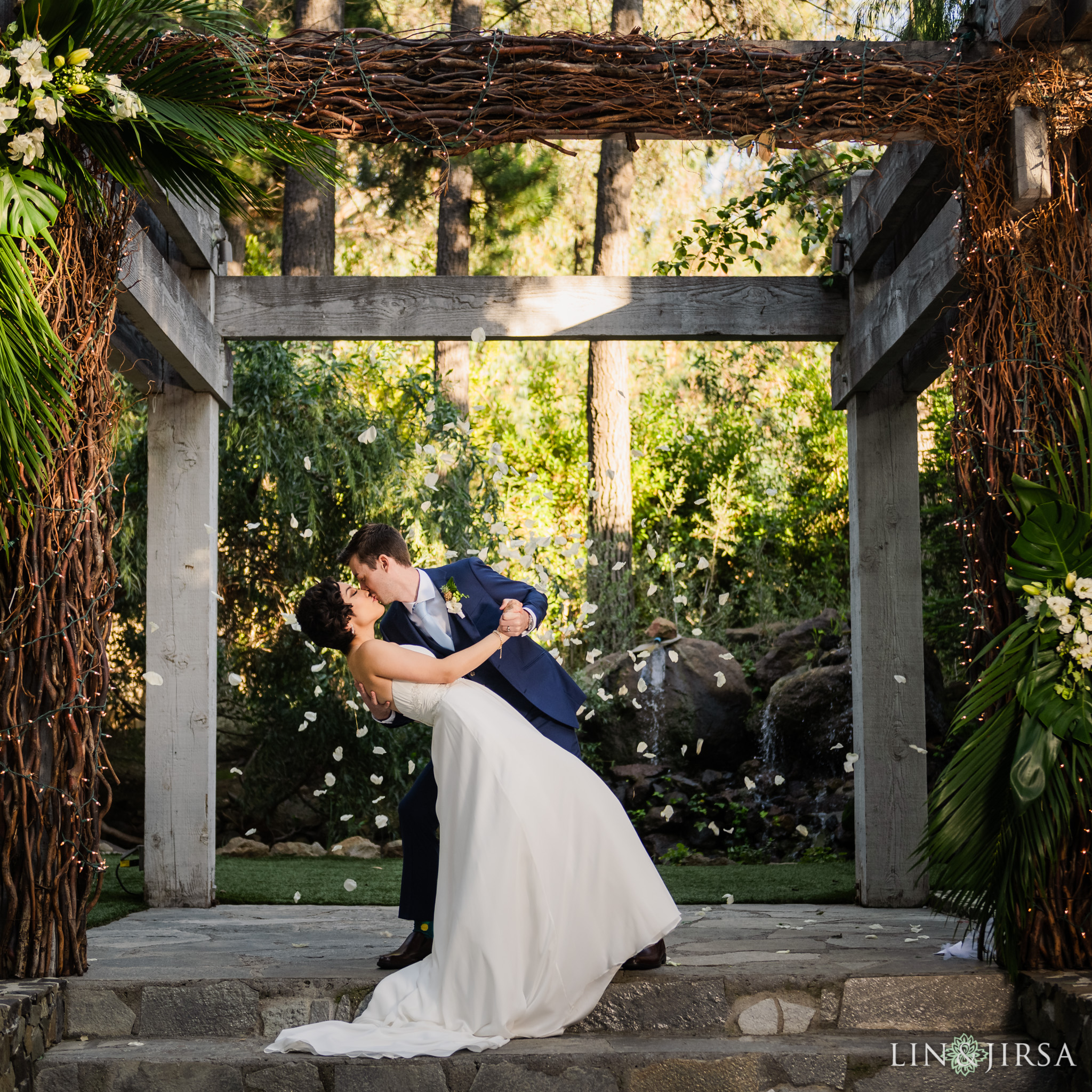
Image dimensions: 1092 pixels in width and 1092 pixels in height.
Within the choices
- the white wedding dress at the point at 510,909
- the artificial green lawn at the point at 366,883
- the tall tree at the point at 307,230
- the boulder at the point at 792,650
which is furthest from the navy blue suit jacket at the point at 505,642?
the tall tree at the point at 307,230

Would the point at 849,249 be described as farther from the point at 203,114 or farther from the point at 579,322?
the point at 203,114

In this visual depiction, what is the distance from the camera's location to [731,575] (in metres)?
13.6

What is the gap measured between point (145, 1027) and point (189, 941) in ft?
2.59

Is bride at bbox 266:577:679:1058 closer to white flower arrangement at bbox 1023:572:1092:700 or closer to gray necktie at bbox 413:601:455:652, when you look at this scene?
gray necktie at bbox 413:601:455:652

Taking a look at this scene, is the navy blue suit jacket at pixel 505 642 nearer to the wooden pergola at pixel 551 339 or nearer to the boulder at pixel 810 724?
the wooden pergola at pixel 551 339

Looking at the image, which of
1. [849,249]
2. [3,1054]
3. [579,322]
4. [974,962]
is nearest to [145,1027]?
[3,1054]

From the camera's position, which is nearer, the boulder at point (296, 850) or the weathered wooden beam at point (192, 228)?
the weathered wooden beam at point (192, 228)

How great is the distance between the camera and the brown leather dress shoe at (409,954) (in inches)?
149

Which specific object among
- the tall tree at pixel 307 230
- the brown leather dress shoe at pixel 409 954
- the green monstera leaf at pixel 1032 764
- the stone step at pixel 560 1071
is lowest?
the stone step at pixel 560 1071

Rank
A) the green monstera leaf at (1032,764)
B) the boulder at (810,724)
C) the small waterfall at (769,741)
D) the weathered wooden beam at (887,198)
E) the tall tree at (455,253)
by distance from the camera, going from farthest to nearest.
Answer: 1. the tall tree at (455,253)
2. the small waterfall at (769,741)
3. the boulder at (810,724)
4. the weathered wooden beam at (887,198)
5. the green monstera leaf at (1032,764)

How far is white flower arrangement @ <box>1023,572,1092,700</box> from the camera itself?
340cm

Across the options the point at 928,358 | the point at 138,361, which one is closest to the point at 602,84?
the point at 928,358

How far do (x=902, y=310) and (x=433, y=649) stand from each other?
2.34 m

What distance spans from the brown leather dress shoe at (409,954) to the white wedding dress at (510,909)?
0.25 m
